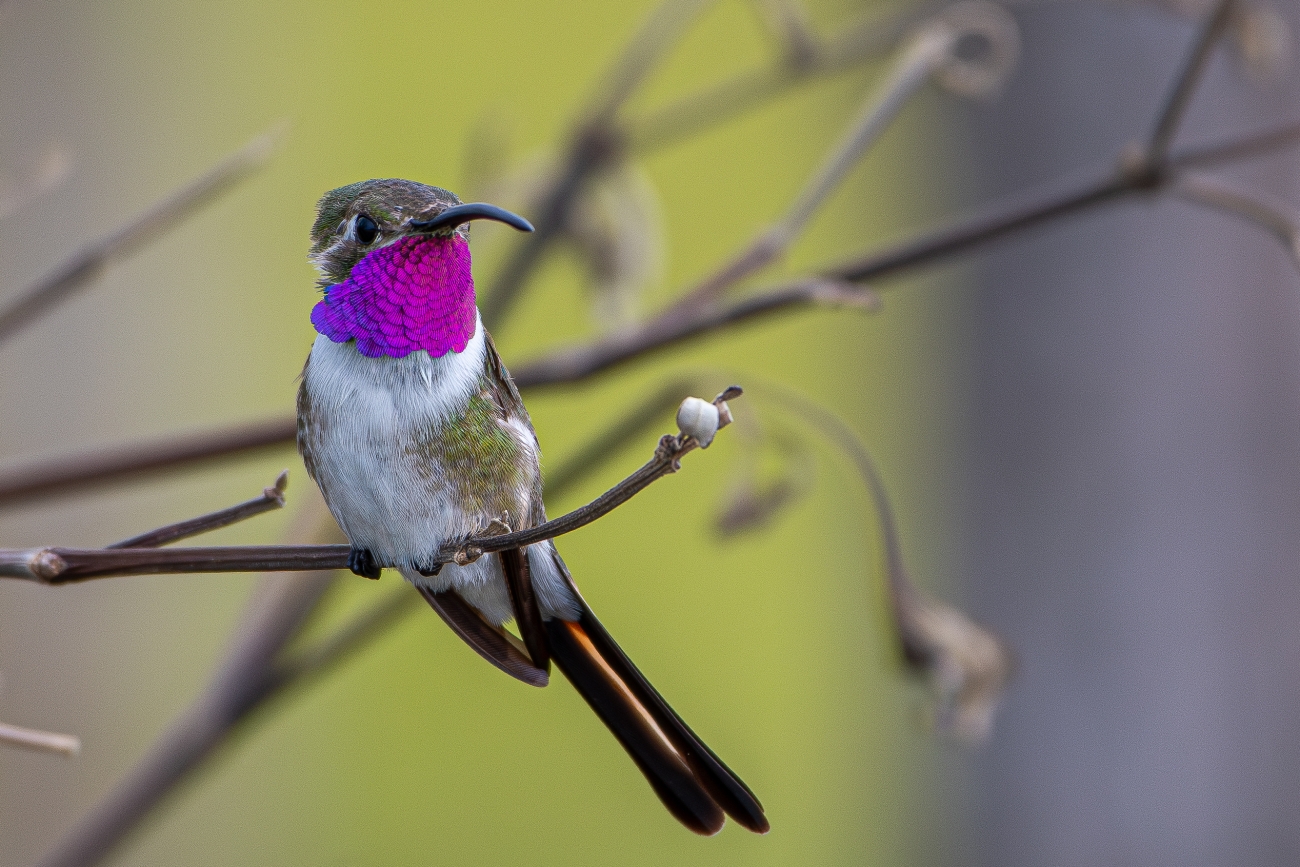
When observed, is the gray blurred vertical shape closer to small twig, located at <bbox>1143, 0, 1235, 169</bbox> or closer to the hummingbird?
small twig, located at <bbox>1143, 0, 1235, 169</bbox>

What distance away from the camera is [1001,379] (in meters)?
3.25

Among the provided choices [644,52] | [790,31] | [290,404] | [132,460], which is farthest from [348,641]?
[290,404]

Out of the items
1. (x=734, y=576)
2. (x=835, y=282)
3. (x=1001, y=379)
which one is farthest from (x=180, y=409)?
(x=835, y=282)

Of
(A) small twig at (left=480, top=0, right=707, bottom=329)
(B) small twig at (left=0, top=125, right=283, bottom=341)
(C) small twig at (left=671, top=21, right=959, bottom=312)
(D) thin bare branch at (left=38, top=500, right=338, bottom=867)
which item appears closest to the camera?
(B) small twig at (left=0, top=125, right=283, bottom=341)

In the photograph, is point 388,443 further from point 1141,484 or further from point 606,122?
point 1141,484

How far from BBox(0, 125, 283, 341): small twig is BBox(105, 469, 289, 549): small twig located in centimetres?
31

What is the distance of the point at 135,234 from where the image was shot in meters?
0.92

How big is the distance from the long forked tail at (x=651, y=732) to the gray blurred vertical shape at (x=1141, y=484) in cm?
187

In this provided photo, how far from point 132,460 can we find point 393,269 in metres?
0.37

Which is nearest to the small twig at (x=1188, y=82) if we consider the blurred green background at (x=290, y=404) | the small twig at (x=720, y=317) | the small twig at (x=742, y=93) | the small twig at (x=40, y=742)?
the small twig at (x=720, y=317)

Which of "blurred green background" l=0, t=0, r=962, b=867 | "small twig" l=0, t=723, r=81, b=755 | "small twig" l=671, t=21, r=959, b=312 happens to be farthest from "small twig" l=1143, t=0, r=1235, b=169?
"blurred green background" l=0, t=0, r=962, b=867

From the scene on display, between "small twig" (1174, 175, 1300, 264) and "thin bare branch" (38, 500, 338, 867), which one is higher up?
"thin bare branch" (38, 500, 338, 867)

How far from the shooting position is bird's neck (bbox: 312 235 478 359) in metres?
0.64

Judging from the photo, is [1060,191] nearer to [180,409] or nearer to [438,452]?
[438,452]
